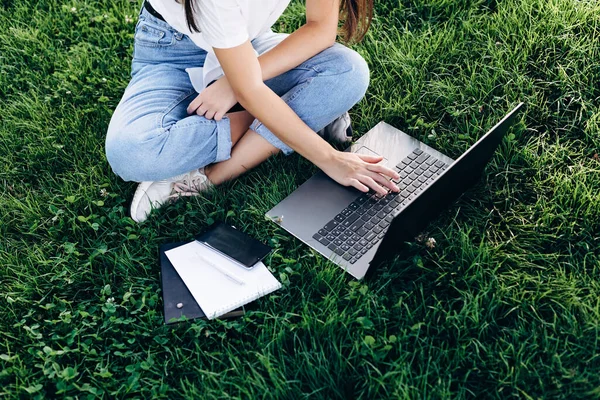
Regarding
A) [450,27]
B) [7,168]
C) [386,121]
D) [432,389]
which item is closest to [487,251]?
[432,389]

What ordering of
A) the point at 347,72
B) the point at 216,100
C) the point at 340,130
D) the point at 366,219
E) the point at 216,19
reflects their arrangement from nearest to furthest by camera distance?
the point at 216,19
the point at 366,219
the point at 216,100
the point at 347,72
the point at 340,130

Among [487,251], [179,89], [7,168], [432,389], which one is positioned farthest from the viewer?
[7,168]

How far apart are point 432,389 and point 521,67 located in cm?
187

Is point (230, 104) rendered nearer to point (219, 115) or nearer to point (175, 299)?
point (219, 115)

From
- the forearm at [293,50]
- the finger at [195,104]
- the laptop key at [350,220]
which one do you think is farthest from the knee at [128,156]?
the laptop key at [350,220]

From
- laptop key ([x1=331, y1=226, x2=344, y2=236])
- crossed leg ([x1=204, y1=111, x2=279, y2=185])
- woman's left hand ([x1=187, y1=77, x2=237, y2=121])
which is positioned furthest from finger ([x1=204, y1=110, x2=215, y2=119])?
laptop key ([x1=331, y1=226, x2=344, y2=236])

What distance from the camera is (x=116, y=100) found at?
310 cm

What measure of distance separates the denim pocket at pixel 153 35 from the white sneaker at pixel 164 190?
61 cm

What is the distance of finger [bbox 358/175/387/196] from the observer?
2.32 meters

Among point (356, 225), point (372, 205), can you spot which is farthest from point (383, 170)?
point (356, 225)

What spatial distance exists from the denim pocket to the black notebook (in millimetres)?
990

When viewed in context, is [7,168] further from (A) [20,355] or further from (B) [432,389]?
(B) [432,389]

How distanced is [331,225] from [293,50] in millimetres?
825

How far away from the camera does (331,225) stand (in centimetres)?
232
